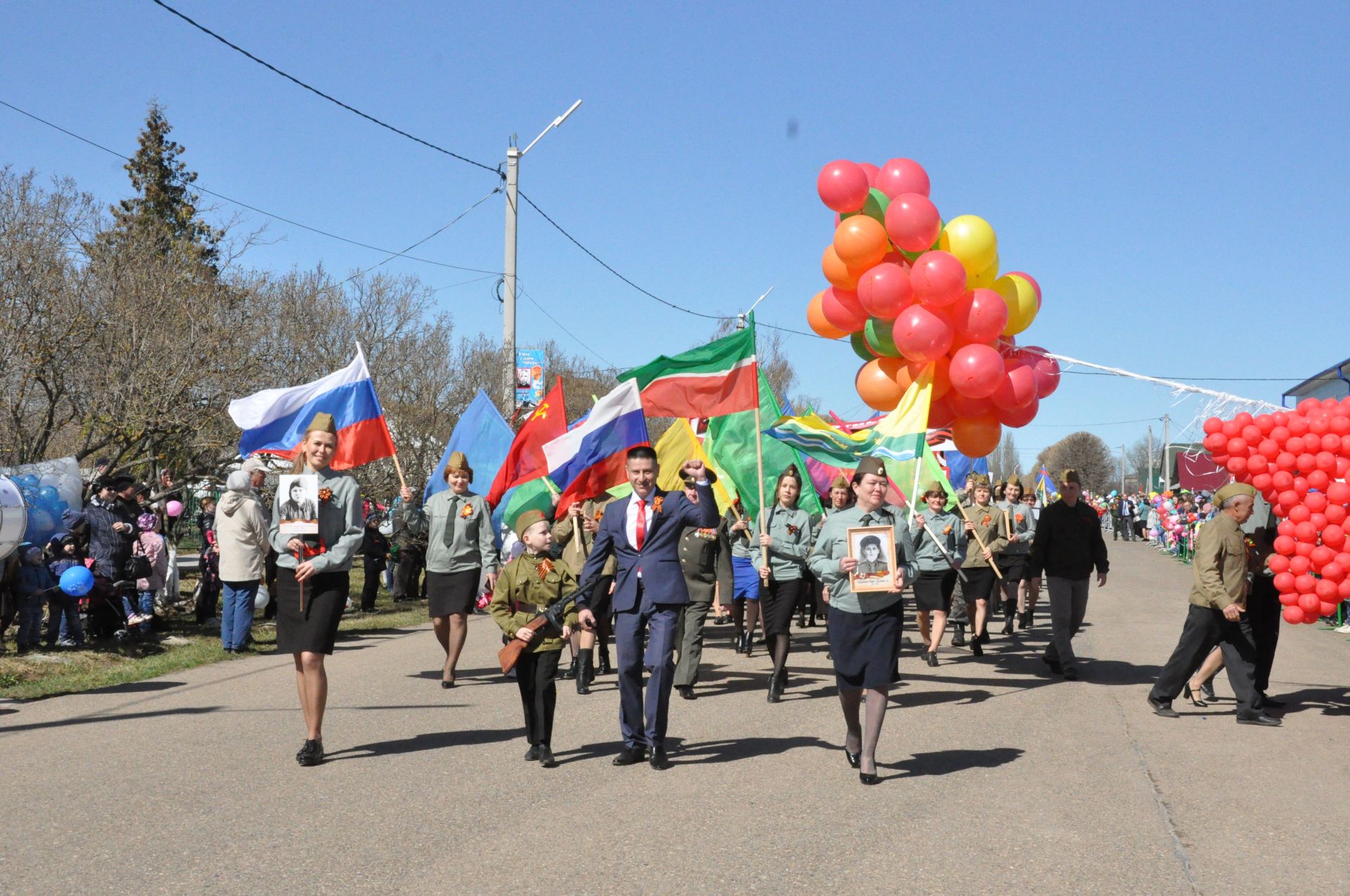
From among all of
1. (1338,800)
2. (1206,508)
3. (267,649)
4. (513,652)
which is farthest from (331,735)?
(1206,508)

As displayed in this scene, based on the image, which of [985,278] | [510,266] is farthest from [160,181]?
[985,278]

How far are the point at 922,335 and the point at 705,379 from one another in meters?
2.02

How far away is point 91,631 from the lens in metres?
12.6

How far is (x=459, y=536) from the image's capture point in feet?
→ 34.8

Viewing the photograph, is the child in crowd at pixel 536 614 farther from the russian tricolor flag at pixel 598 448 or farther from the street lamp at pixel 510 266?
the street lamp at pixel 510 266

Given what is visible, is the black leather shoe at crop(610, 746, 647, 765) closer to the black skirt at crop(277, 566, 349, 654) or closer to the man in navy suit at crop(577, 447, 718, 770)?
the man in navy suit at crop(577, 447, 718, 770)

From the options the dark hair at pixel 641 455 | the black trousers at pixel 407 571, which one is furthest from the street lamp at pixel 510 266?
the dark hair at pixel 641 455

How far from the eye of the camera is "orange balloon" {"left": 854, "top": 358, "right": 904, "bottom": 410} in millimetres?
11266

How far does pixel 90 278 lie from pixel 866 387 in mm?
10303

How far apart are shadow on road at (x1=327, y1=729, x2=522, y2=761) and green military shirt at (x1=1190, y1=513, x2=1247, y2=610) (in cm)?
527

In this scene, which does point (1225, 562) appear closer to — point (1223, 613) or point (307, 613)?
point (1223, 613)

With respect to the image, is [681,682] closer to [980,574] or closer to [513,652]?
[513,652]

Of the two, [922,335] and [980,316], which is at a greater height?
[980,316]

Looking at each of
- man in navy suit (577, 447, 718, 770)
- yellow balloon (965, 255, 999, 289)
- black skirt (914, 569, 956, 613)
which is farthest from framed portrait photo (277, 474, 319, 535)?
black skirt (914, 569, 956, 613)
